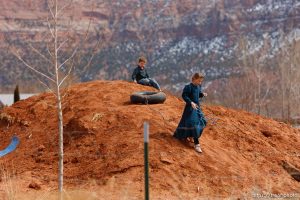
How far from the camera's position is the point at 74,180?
972 cm

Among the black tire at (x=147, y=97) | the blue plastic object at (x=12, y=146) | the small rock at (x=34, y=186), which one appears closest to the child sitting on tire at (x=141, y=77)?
the black tire at (x=147, y=97)

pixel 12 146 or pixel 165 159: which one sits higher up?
pixel 165 159

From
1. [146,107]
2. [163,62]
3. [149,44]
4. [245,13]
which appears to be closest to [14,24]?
[149,44]

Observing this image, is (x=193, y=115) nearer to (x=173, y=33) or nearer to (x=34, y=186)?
(x=34, y=186)

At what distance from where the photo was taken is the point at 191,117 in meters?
10.2

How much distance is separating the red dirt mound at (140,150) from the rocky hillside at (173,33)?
268 feet

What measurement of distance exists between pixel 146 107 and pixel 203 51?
10404 cm

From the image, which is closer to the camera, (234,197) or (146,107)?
(234,197)

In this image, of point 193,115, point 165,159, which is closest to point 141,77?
point 193,115

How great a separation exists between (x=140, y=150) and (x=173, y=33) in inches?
4750

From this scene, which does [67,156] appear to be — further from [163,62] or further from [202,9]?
[202,9]

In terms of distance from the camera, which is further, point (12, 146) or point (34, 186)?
point (12, 146)

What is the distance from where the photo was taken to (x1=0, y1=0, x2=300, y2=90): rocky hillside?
104 metres

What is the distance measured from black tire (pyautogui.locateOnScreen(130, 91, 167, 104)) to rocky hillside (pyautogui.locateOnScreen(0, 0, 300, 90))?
8226cm
